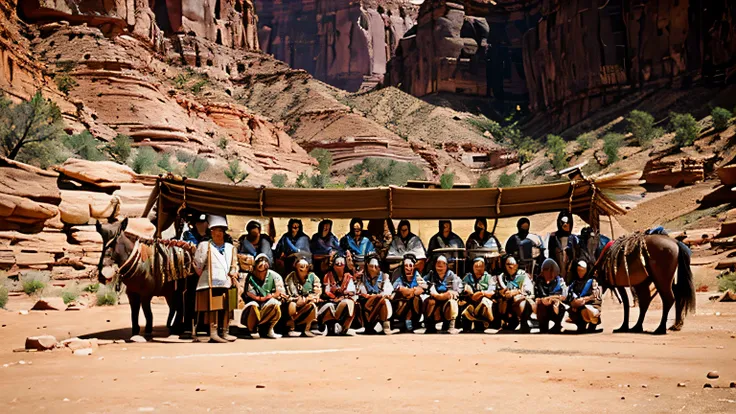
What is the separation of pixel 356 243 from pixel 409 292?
1.54m

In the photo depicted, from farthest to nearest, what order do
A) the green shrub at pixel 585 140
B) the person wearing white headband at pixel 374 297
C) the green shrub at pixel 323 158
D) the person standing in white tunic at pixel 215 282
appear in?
1. the green shrub at pixel 585 140
2. the green shrub at pixel 323 158
3. the person wearing white headband at pixel 374 297
4. the person standing in white tunic at pixel 215 282

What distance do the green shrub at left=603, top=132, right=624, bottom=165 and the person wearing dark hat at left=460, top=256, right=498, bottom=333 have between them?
54.2 metres

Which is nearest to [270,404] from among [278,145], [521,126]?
[278,145]

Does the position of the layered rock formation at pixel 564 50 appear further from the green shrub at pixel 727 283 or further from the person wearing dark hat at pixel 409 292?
the person wearing dark hat at pixel 409 292

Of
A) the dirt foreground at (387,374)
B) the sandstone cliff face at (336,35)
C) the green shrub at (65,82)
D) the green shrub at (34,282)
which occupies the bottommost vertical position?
the dirt foreground at (387,374)

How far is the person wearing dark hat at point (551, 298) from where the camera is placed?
12.9 m

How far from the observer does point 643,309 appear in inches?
524

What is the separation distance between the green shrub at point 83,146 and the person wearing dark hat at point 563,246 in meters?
33.5

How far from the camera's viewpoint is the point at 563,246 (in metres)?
13.8

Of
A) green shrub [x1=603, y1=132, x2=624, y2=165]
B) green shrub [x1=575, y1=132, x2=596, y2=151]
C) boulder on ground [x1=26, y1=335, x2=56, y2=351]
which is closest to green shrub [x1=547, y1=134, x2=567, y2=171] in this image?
green shrub [x1=575, y1=132, x2=596, y2=151]

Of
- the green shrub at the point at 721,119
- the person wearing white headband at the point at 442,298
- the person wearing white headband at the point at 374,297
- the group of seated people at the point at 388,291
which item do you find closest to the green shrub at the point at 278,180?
the green shrub at the point at 721,119

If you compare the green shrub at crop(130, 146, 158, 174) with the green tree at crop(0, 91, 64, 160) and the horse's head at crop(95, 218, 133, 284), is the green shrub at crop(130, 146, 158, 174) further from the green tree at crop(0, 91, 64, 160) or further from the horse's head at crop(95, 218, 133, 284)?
the horse's head at crop(95, 218, 133, 284)

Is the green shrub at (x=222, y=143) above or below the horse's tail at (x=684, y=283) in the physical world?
above

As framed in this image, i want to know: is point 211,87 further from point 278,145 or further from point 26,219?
point 26,219
